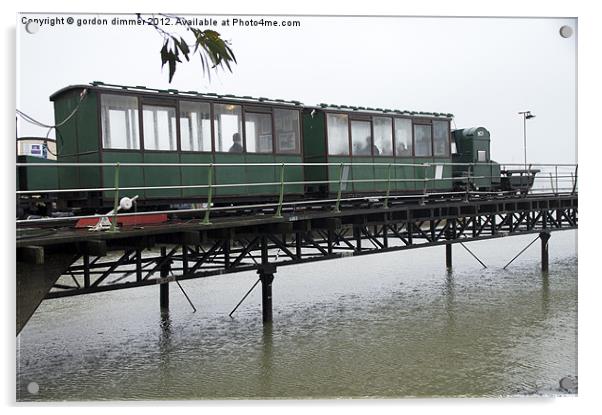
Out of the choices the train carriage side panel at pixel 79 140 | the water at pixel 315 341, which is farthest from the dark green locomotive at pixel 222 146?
the water at pixel 315 341

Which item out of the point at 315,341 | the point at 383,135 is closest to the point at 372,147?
the point at 383,135

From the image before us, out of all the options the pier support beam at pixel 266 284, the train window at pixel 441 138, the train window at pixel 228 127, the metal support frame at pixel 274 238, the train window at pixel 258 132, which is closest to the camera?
the metal support frame at pixel 274 238

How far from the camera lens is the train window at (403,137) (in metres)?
16.4

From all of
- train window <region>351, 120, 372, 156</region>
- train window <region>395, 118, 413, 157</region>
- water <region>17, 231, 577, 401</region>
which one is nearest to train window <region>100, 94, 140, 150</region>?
water <region>17, 231, 577, 401</region>

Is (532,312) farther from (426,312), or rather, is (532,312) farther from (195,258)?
(195,258)

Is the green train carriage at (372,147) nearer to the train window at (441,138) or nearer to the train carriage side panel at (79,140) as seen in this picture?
the train window at (441,138)

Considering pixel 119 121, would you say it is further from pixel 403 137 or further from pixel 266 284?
pixel 403 137

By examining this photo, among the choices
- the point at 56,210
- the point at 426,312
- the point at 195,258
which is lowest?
the point at 426,312

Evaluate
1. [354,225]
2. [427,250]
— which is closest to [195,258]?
[354,225]

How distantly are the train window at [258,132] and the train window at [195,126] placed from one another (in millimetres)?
1039

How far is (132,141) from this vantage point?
12039 mm

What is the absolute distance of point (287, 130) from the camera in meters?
14.5

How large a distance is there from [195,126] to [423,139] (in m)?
6.98

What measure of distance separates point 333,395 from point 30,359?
237 inches
